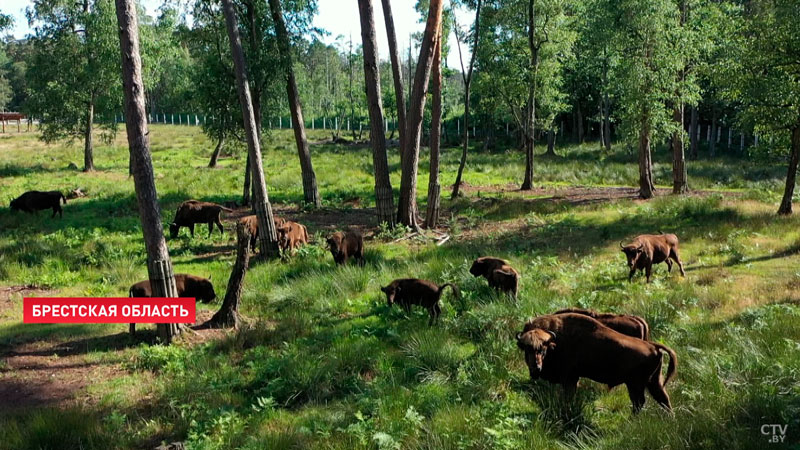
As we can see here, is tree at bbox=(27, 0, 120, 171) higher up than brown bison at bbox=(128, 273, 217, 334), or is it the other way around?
tree at bbox=(27, 0, 120, 171)

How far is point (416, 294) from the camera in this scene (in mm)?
10656

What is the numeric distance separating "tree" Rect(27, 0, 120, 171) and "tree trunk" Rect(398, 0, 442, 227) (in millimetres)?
21906

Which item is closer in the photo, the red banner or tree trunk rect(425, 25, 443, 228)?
the red banner

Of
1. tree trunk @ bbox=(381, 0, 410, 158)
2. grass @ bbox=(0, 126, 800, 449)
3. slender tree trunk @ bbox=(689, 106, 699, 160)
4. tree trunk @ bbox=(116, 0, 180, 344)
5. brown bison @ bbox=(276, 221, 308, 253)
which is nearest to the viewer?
grass @ bbox=(0, 126, 800, 449)

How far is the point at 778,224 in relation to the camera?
17.0m

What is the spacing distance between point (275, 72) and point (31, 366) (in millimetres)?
13752

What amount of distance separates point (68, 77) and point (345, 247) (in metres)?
27.4

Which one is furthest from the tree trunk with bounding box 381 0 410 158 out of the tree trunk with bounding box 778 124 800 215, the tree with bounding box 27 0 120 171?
the tree with bounding box 27 0 120 171

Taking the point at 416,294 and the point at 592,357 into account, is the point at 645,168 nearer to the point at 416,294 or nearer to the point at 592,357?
the point at 416,294

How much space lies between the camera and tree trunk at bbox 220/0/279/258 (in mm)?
14844

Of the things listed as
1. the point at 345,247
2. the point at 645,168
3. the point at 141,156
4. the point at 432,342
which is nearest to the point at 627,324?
the point at 432,342

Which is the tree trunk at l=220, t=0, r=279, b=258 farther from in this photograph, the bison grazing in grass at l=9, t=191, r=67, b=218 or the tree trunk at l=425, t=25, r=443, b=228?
the bison grazing in grass at l=9, t=191, r=67, b=218

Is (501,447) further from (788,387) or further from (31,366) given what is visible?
(31,366)

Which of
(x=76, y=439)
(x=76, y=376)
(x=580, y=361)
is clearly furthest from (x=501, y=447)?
(x=76, y=376)
